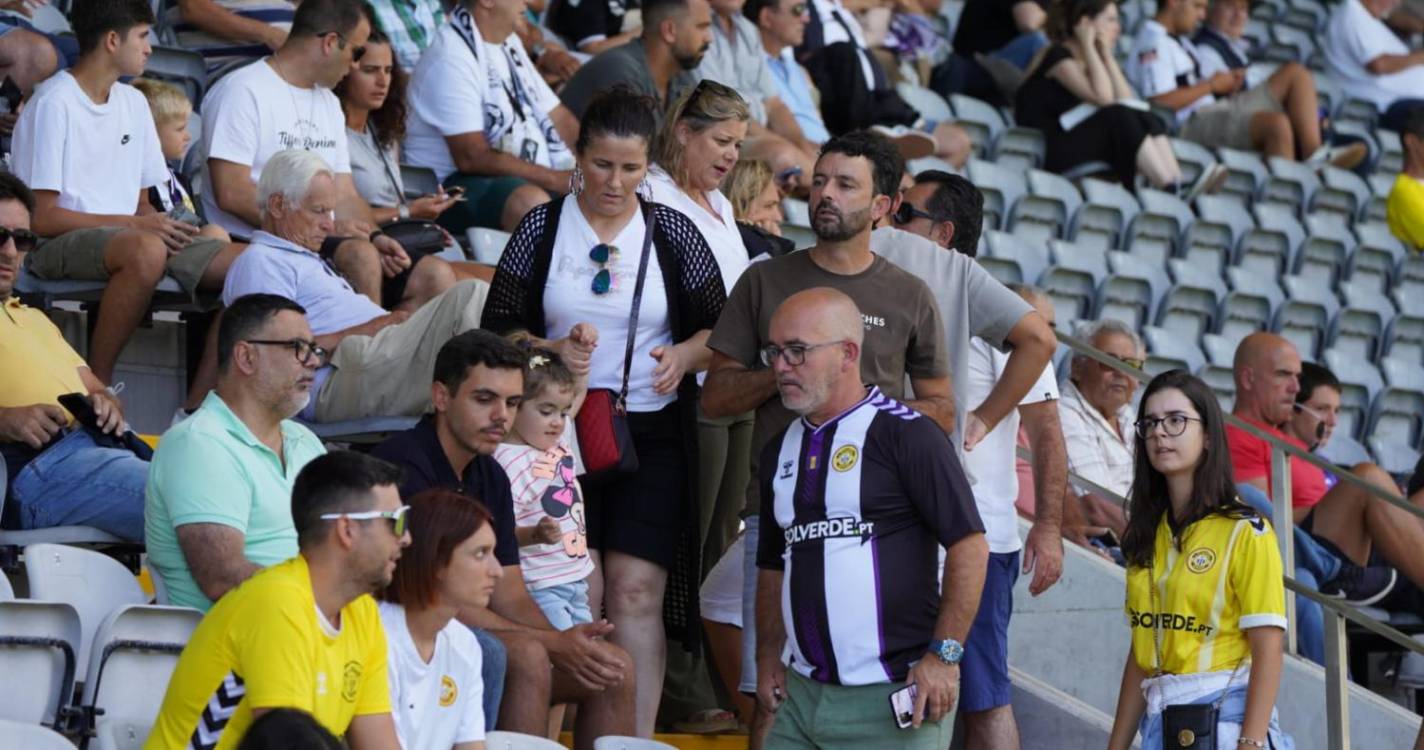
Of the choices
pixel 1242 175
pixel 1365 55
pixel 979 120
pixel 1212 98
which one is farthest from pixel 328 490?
pixel 1365 55

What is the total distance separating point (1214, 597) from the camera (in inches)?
196

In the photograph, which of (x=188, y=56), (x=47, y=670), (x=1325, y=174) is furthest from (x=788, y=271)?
(x=1325, y=174)

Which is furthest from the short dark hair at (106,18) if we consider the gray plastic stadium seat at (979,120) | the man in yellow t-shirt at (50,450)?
the gray plastic stadium seat at (979,120)

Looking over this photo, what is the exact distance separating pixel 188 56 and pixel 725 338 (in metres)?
3.43

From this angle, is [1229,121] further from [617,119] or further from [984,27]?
[617,119]

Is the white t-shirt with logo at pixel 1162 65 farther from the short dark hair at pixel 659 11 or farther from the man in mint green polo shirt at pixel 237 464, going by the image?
the man in mint green polo shirt at pixel 237 464

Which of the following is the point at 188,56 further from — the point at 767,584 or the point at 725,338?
the point at 767,584

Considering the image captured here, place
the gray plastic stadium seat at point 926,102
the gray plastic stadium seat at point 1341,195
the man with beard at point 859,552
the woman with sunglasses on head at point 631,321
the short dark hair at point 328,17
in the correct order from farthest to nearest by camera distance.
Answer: the gray plastic stadium seat at point 1341,195 < the gray plastic stadium seat at point 926,102 < the short dark hair at point 328,17 < the woman with sunglasses on head at point 631,321 < the man with beard at point 859,552

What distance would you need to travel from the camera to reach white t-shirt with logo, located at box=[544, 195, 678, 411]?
18.6 ft

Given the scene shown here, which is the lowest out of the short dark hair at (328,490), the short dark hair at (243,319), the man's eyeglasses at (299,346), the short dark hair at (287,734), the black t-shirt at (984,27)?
the short dark hair at (287,734)

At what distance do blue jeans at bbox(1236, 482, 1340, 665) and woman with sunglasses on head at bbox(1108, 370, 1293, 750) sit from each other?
6.02ft

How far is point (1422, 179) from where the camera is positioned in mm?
10969

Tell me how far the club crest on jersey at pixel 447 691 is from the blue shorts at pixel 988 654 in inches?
58.2

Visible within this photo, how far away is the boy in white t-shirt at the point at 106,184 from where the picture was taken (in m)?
6.45
